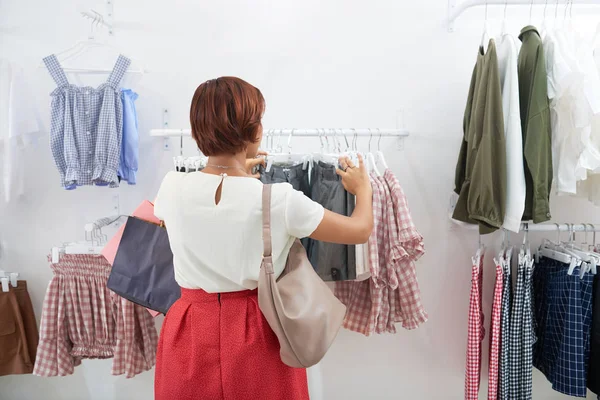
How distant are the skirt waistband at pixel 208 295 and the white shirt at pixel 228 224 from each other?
2 cm

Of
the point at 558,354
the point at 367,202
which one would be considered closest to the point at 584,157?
the point at 558,354

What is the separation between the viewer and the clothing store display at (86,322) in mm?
1983

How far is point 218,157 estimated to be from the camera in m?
1.20

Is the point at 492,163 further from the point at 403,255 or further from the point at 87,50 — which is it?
the point at 87,50

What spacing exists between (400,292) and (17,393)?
2.18 metres

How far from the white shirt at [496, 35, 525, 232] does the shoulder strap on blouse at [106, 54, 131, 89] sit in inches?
67.1

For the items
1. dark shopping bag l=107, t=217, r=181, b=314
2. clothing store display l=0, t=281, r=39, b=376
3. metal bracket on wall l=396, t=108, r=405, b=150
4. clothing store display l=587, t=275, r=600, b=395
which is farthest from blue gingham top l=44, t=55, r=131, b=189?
clothing store display l=587, t=275, r=600, b=395

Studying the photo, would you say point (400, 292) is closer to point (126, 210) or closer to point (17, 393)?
point (126, 210)

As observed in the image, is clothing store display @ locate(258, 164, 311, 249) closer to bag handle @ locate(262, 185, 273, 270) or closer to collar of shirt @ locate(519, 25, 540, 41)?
bag handle @ locate(262, 185, 273, 270)

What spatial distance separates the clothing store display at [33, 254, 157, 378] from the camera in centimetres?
198

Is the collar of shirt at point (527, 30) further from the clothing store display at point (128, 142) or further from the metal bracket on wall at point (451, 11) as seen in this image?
the clothing store display at point (128, 142)

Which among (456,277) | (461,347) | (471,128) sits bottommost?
(461,347)

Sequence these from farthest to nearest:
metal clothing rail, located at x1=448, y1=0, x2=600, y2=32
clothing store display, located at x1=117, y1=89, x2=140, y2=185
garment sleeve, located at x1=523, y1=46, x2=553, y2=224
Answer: clothing store display, located at x1=117, y1=89, x2=140, y2=185 < metal clothing rail, located at x1=448, y1=0, x2=600, y2=32 < garment sleeve, located at x1=523, y1=46, x2=553, y2=224

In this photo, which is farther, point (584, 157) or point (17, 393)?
point (17, 393)
